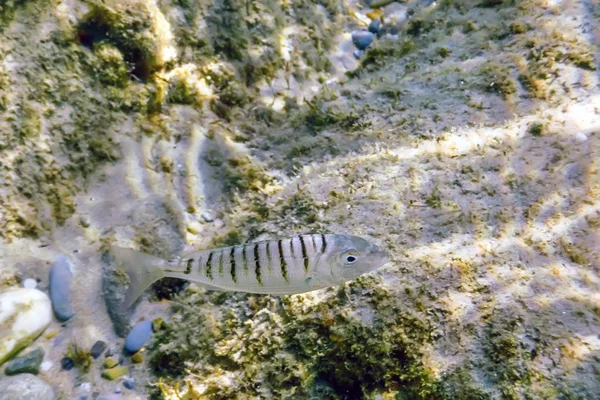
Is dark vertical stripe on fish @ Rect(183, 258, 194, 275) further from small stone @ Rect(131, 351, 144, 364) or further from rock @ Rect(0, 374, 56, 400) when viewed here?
rock @ Rect(0, 374, 56, 400)

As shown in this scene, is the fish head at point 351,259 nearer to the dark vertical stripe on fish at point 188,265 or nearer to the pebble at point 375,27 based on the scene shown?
the dark vertical stripe on fish at point 188,265

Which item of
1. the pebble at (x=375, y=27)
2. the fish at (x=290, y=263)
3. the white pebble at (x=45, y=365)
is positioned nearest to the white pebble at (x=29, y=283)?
the white pebble at (x=45, y=365)

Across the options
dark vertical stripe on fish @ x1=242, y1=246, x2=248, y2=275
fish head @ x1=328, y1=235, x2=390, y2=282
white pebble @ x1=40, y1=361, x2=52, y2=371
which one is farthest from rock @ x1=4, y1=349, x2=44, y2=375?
fish head @ x1=328, y1=235, x2=390, y2=282

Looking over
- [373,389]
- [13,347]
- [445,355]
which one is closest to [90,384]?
[13,347]

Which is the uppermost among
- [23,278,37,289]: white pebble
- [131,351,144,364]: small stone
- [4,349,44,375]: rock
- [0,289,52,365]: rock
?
[23,278,37,289]: white pebble

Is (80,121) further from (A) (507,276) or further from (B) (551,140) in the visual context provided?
(B) (551,140)

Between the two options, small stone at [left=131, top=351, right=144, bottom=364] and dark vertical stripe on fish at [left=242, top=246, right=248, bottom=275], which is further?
small stone at [left=131, top=351, right=144, bottom=364]
